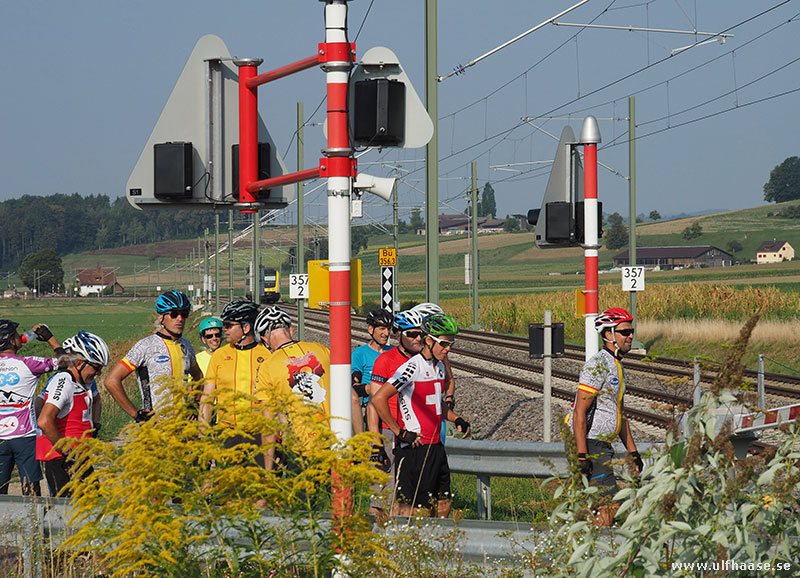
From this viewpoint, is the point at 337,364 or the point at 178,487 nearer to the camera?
the point at 178,487

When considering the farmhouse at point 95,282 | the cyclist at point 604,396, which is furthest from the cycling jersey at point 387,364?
the farmhouse at point 95,282

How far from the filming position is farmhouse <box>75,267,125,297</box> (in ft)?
603

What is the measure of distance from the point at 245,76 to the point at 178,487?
12.9 feet

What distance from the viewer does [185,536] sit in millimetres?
3998

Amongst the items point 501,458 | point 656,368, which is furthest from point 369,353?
point 656,368

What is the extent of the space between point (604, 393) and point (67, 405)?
11.8 feet

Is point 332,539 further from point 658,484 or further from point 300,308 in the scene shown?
point 300,308

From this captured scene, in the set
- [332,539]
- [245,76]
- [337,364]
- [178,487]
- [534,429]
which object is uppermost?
[245,76]

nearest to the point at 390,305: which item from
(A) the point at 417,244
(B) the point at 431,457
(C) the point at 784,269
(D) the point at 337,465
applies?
(B) the point at 431,457

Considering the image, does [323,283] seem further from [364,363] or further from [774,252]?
[774,252]

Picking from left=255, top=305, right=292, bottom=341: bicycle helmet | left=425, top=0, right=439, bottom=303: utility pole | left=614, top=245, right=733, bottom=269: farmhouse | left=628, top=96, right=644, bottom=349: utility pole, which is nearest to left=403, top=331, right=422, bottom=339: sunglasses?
left=255, top=305, right=292, bottom=341: bicycle helmet

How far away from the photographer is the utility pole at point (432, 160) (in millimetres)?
13992

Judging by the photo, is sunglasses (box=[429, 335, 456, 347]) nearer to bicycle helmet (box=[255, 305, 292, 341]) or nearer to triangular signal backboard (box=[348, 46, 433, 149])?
bicycle helmet (box=[255, 305, 292, 341])

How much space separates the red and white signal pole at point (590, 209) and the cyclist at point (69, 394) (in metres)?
4.80
